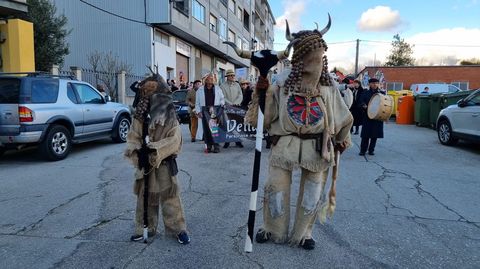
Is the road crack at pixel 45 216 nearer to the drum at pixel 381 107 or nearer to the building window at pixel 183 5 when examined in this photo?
the drum at pixel 381 107

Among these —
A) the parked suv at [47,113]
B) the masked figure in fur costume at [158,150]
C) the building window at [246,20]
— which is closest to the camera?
the masked figure in fur costume at [158,150]

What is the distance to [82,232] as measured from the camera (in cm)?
402

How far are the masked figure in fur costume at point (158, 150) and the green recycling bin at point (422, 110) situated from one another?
15032mm

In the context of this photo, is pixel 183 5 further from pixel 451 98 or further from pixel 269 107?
pixel 269 107

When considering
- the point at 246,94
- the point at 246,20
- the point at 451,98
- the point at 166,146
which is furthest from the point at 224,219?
the point at 246,20

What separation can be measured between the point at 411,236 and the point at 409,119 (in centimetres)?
1604

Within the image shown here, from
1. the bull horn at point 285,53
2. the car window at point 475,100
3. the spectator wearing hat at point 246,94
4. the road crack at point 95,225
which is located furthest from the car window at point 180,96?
the bull horn at point 285,53

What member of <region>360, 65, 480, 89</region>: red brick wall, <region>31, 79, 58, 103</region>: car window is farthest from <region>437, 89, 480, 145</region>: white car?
<region>360, 65, 480, 89</region>: red brick wall

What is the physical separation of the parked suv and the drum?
21.4 ft

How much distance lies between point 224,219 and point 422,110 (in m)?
14.8

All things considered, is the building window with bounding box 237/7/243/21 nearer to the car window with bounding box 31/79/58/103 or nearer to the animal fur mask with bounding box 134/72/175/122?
the car window with bounding box 31/79/58/103

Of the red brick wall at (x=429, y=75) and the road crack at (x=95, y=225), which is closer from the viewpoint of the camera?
the road crack at (x=95, y=225)

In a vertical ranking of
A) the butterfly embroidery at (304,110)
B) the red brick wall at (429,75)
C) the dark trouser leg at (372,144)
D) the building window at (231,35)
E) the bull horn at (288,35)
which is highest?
the building window at (231,35)

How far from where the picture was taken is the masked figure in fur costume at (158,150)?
11.5 ft
